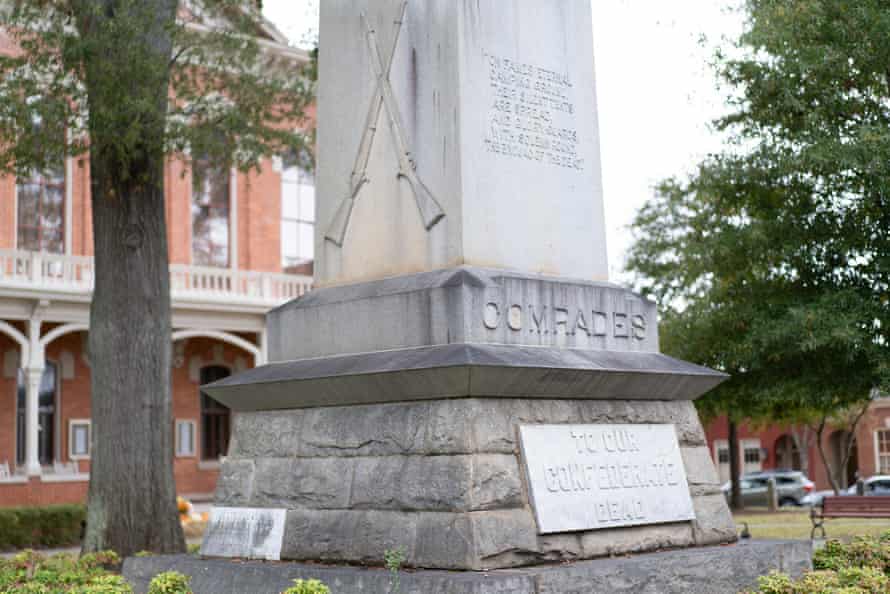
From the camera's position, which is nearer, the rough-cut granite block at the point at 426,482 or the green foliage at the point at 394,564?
the green foliage at the point at 394,564

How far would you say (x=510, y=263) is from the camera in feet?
22.2

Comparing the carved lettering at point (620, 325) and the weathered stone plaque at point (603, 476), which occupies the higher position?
the carved lettering at point (620, 325)

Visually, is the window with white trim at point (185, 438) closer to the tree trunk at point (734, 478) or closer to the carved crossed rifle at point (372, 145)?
the tree trunk at point (734, 478)

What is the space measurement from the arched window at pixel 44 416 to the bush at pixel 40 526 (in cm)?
576

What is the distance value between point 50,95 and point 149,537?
4.90 metres

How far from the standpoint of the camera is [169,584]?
6180 mm

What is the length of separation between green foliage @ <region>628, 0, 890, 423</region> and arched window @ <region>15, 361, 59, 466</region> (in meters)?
17.2

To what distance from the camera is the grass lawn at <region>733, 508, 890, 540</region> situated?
21.6 m

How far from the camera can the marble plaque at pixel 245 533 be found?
677 cm

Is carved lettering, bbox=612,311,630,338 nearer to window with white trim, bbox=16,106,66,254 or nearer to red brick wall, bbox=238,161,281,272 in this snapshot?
window with white trim, bbox=16,106,66,254

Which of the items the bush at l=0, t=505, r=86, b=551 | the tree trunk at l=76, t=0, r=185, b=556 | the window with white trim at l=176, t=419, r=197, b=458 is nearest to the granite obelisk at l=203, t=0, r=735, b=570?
the tree trunk at l=76, t=0, r=185, b=556

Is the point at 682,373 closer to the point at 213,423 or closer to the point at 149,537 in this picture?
the point at 149,537

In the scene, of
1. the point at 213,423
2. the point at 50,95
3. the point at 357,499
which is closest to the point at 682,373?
the point at 357,499

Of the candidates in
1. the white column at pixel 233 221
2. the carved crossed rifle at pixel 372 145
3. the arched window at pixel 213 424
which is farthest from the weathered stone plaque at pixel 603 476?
the arched window at pixel 213 424
